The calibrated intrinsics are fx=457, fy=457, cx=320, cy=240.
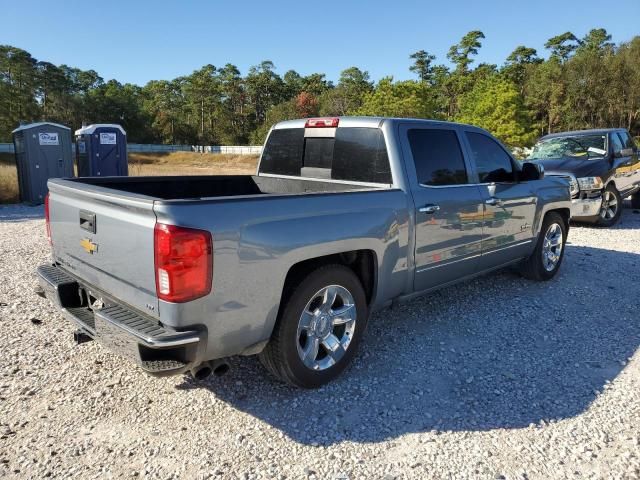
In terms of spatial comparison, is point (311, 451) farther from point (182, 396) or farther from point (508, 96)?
point (508, 96)

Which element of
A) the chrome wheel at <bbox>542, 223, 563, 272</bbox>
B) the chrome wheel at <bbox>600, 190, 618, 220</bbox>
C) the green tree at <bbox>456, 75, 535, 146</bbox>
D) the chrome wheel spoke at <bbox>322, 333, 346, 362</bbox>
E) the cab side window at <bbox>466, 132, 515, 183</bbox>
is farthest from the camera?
the green tree at <bbox>456, 75, 535, 146</bbox>

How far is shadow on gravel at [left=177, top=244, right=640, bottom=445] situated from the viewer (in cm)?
294

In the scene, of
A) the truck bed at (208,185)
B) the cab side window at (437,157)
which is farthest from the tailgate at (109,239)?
the cab side window at (437,157)

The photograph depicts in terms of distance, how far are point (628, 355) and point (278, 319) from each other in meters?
3.05

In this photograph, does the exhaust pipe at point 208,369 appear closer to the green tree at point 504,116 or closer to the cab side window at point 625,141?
the cab side window at point 625,141

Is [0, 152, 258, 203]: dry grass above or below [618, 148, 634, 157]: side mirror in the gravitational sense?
below

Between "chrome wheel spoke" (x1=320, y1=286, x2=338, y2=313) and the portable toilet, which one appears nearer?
"chrome wheel spoke" (x1=320, y1=286, x2=338, y2=313)

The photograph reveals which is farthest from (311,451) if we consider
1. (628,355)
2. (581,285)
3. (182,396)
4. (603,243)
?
(603,243)

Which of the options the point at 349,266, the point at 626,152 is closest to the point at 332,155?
the point at 349,266

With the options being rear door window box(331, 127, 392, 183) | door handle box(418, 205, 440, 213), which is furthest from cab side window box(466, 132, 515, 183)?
rear door window box(331, 127, 392, 183)

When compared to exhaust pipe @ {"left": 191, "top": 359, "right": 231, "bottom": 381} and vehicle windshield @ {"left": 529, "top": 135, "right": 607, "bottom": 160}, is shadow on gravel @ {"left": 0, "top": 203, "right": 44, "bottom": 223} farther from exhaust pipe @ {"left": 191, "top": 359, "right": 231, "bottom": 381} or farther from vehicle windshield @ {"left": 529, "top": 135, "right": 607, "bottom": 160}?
vehicle windshield @ {"left": 529, "top": 135, "right": 607, "bottom": 160}

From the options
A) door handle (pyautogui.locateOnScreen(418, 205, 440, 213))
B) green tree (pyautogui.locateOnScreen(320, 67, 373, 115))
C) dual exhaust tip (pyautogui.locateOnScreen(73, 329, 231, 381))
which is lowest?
dual exhaust tip (pyautogui.locateOnScreen(73, 329, 231, 381))

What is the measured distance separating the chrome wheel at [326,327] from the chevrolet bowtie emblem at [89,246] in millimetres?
1371

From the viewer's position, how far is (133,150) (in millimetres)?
71125
